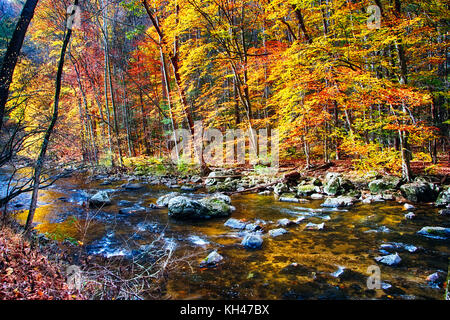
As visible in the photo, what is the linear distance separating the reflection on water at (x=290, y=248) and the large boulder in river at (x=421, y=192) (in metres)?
0.62

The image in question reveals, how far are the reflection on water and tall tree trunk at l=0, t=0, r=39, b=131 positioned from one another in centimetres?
257

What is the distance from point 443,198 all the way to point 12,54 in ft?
35.8

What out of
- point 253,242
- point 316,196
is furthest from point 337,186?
point 253,242

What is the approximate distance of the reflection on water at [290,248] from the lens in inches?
132

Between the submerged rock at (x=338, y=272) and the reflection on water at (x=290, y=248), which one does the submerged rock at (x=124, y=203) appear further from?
the submerged rock at (x=338, y=272)

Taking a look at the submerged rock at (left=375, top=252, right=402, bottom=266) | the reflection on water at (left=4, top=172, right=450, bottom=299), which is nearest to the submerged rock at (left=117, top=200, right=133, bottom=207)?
the reflection on water at (left=4, top=172, right=450, bottom=299)

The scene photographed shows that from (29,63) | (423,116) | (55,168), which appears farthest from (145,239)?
(423,116)

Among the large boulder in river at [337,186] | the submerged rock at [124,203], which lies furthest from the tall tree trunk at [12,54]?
the large boulder in river at [337,186]

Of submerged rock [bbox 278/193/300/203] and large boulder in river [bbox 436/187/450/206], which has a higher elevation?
large boulder in river [bbox 436/187/450/206]

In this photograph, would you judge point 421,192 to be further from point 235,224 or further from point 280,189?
point 235,224

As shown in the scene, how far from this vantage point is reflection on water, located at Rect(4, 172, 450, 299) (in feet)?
11.0

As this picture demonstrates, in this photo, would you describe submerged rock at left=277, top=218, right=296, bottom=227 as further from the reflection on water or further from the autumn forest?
the reflection on water

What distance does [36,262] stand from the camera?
3.00 metres
